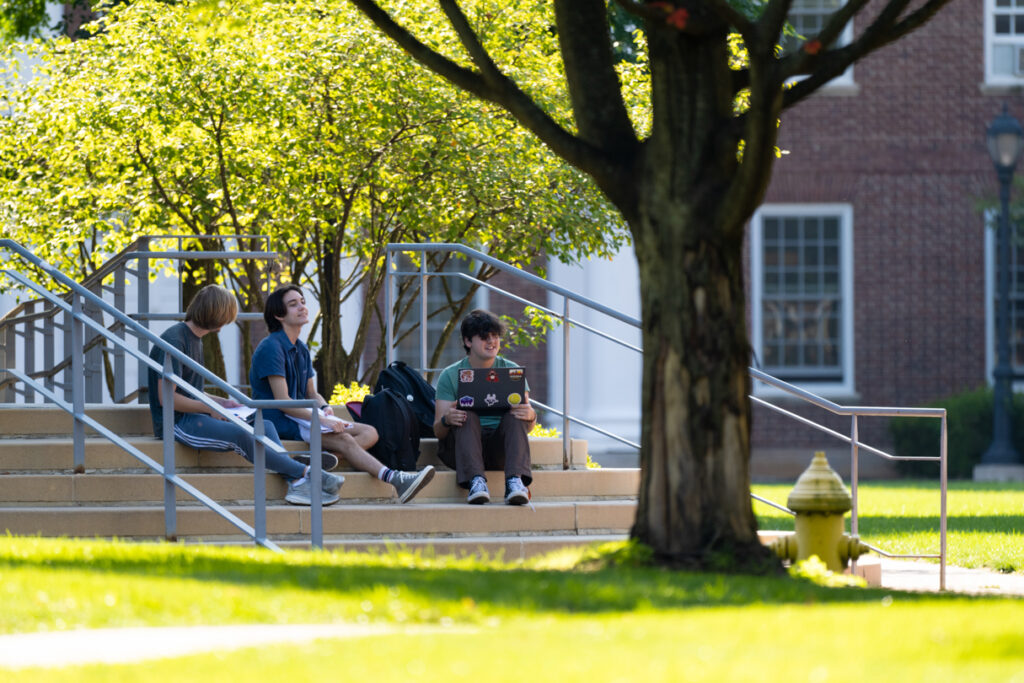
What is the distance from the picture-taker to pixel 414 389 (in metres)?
9.27

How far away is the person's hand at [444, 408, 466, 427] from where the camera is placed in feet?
28.7

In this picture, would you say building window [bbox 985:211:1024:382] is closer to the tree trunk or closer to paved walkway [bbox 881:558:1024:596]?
paved walkway [bbox 881:558:1024:596]

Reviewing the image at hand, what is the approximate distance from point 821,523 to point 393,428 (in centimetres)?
256

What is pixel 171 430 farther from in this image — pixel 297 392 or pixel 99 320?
pixel 99 320

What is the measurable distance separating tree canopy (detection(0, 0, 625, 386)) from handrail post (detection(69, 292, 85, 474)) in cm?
342

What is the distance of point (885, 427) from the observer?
22.3 metres

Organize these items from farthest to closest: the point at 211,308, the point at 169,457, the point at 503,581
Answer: the point at 211,308, the point at 169,457, the point at 503,581

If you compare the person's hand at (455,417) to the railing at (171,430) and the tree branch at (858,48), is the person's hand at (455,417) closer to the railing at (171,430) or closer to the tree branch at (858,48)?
the railing at (171,430)

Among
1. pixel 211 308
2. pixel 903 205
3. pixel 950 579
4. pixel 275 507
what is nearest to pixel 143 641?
pixel 275 507

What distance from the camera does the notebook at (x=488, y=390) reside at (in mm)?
8789

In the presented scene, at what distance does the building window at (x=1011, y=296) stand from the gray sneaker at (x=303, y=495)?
49.8ft

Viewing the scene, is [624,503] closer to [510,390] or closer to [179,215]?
[510,390]

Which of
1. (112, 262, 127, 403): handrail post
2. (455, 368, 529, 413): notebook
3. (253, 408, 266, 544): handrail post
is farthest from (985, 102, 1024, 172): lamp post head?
(253, 408, 266, 544): handrail post

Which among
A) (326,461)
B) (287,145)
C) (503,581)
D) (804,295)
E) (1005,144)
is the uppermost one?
(1005,144)
